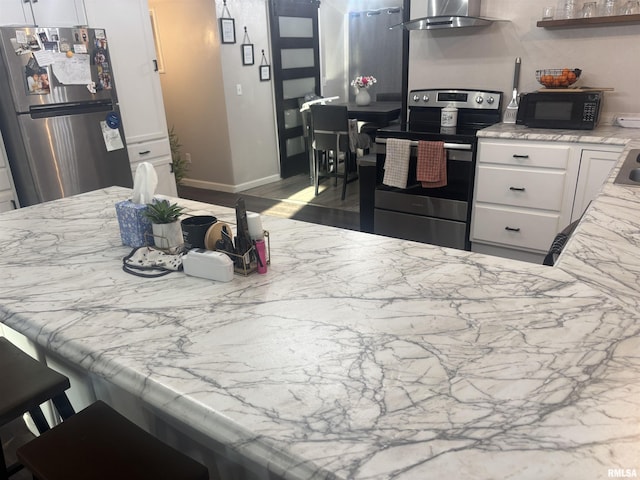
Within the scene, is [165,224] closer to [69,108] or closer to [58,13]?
[69,108]

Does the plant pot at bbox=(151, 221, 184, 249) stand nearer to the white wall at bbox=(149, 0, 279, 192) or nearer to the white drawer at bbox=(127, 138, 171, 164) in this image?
the white drawer at bbox=(127, 138, 171, 164)

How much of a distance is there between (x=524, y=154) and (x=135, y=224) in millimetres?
2466

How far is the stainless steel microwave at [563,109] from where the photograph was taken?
303 centimetres

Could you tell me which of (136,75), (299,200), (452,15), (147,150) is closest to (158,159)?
(147,150)

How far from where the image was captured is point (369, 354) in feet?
Answer: 3.10

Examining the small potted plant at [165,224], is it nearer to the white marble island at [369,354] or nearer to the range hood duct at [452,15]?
the white marble island at [369,354]

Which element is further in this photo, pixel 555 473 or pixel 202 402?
pixel 202 402

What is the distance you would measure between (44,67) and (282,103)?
3.11 m

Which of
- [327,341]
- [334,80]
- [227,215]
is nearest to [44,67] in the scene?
[227,215]

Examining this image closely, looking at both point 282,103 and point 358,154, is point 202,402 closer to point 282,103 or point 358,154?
point 358,154

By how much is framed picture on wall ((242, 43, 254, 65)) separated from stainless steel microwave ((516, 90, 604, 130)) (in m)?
3.07

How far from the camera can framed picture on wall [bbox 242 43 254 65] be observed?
17.1 ft

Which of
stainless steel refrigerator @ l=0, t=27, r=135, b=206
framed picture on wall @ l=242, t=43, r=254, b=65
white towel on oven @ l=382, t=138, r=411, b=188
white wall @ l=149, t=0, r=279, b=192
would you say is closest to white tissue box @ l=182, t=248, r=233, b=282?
stainless steel refrigerator @ l=0, t=27, r=135, b=206

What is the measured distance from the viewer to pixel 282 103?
578cm
